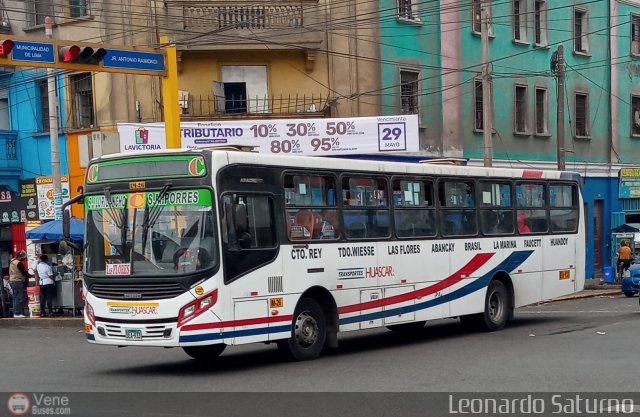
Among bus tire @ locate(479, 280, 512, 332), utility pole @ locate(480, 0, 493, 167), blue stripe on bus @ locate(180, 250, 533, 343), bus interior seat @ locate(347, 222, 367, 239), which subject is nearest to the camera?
blue stripe on bus @ locate(180, 250, 533, 343)

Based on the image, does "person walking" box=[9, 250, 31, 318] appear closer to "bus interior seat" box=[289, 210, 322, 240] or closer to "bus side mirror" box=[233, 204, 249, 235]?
"bus interior seat" box=[289, 210, 322, 240]

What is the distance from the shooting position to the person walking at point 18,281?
27.1 metres

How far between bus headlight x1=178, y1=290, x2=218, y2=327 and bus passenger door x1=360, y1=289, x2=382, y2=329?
3.48m

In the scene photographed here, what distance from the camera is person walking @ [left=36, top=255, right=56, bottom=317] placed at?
1024 inches

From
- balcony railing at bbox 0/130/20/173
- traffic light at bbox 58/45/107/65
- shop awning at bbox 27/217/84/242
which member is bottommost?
shop awning at bbox 27/217/84/242

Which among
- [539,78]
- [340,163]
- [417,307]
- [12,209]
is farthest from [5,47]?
[539,78]

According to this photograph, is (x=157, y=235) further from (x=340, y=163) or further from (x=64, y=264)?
(x=64, y=264)

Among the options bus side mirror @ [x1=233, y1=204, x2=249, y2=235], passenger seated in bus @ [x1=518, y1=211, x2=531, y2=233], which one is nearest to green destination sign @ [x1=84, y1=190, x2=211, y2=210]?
bus side mirror @ [x1=233, y1=204, x2=249, y2=235]

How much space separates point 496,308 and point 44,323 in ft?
38.3

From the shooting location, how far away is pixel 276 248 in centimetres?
1465

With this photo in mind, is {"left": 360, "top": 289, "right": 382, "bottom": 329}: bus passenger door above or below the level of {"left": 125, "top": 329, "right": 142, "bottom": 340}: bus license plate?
below

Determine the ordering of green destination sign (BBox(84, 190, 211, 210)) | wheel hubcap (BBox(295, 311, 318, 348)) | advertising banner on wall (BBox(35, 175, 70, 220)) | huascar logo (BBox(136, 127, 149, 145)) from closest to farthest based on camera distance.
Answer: green destination sign (BBox(84, 190, 211, 210))
wheel hubcap (BBox(295, 311, 318, 348))
advertising banner on wall (BBox(35, 175, 70, 220))
huascar logo (BBox(136, 127, 149, 145))

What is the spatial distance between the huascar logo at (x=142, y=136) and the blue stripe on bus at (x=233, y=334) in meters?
13.8
